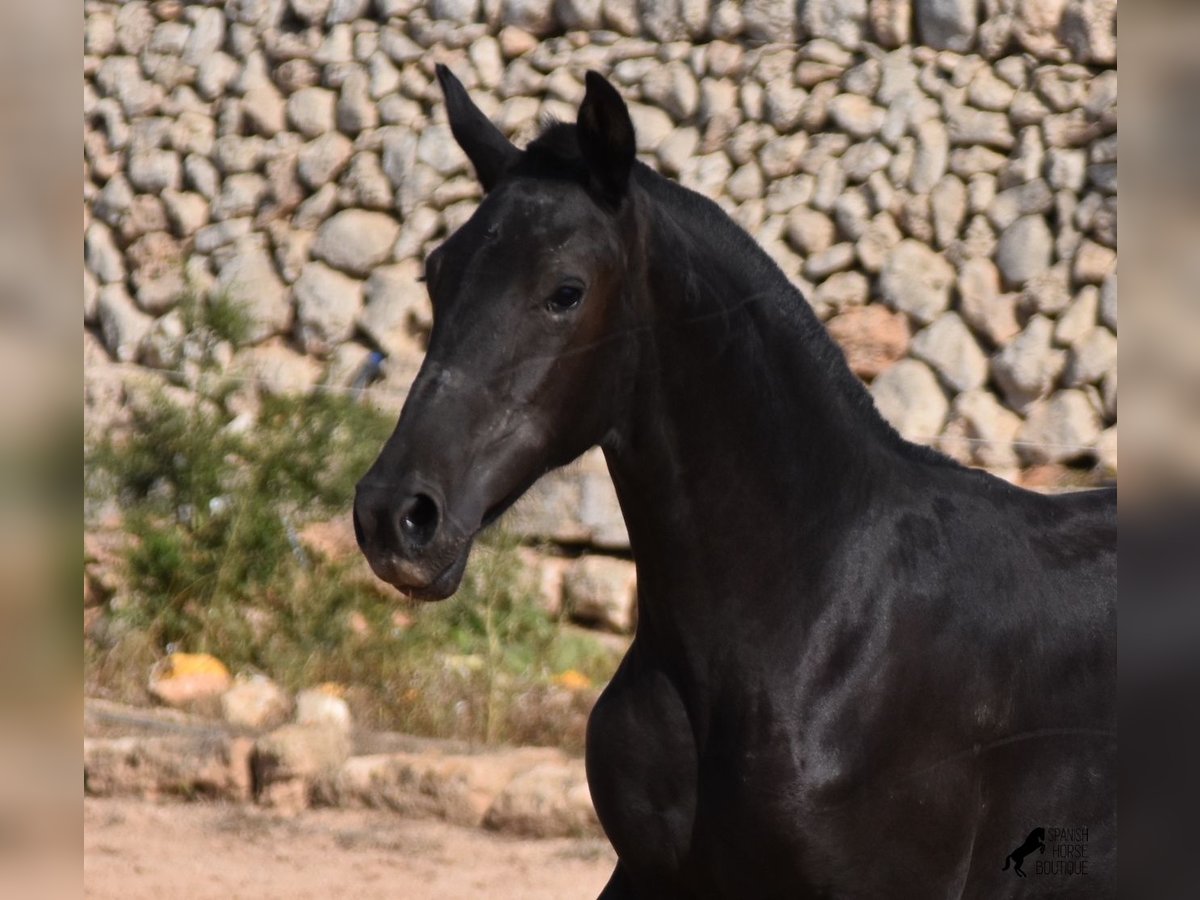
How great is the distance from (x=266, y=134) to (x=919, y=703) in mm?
5774

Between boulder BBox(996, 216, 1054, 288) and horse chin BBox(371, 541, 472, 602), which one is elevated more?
boulder BBox(996, 216, 1054, 288)

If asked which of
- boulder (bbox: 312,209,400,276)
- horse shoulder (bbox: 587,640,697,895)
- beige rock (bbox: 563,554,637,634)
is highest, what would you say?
boulder (bbox: 312,209,400,276)

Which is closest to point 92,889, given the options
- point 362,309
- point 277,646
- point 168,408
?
point 277,646

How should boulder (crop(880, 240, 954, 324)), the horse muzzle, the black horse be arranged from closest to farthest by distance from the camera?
the horse muzzle
the black horse
boulder (crop(880, 240, 954, 324))

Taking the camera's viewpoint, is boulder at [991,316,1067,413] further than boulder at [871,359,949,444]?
No

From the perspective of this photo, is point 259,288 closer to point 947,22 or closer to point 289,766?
point 289,766

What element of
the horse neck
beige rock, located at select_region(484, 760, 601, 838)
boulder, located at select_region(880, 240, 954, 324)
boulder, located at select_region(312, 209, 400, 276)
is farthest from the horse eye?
boulder, located at select_region(312, 209, 400, 276)

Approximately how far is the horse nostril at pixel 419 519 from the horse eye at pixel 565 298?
0.32 meters

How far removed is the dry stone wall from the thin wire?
0.02 m

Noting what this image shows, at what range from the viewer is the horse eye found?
2012 millimetres

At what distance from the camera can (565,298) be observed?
2.02 meters

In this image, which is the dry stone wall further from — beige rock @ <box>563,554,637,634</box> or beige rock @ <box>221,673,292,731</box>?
beige rock @ <box>221,673,292,731</box>

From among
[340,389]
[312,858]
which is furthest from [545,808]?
[340,389]

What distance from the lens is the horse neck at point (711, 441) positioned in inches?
85.0
